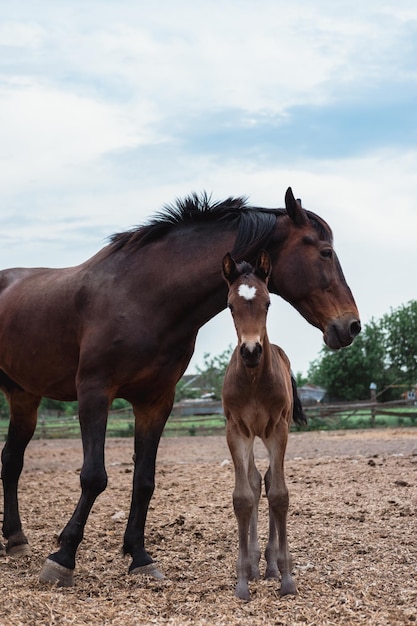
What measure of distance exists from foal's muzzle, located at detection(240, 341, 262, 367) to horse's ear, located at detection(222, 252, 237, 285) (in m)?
0.57

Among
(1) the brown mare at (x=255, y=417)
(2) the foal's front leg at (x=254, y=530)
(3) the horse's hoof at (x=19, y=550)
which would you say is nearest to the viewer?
(1) the brown mare at (x=255, y=417)

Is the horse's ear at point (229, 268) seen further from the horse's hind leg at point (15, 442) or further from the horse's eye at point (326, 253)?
the horse's hind leg at point (15, 442)

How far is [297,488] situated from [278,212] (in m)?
5.14

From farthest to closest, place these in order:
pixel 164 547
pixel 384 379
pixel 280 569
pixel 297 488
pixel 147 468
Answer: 1. pixel 384 379
2. pixel 297 488
3. pixel 164 547
4. pixel 147 468
5. pixel 280 569

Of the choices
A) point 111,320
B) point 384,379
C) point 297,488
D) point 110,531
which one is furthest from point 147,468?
point 384,379

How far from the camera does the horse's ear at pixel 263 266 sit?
5.00 meters

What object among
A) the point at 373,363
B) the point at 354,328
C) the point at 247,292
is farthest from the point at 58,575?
the point at 373,363

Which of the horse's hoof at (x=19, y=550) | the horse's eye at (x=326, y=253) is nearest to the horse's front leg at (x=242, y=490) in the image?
the horse's eye at (x=326, y=253)

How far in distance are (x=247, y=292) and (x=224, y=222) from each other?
1077 mm

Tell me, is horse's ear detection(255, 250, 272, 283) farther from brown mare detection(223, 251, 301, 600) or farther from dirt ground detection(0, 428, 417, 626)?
dirt ground detection(0, 428, 417, 626)

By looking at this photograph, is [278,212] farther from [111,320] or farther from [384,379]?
[384,379]

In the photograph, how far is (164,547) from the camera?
6.58m

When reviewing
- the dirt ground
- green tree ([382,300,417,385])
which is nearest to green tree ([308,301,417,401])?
green tree ([382,300,417,385])

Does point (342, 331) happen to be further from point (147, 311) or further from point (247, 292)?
point (147, 311)
